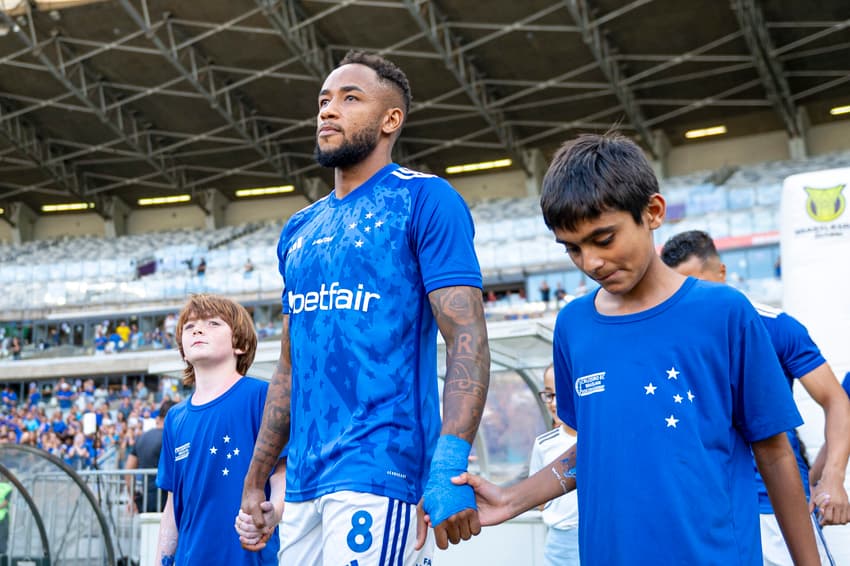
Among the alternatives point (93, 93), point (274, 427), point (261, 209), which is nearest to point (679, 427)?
point (274, 427)

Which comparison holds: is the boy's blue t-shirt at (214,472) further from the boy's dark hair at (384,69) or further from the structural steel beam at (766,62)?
the structural steel beam at (766,62)

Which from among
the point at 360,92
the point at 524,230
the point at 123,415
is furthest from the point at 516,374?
A: the point at 524,230

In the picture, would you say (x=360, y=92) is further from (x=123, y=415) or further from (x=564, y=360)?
(x=123, y=415)

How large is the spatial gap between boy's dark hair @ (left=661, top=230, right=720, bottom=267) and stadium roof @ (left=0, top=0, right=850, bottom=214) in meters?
28.8

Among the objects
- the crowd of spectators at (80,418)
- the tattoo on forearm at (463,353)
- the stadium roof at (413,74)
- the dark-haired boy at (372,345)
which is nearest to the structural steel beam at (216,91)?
the stadium roof at (413,74)

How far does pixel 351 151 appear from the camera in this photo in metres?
2.89

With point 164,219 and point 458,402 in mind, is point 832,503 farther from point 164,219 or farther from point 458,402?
point 164,219

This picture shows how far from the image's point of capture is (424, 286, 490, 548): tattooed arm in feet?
7.07

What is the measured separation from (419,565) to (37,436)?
2362cm

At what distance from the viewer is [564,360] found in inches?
93.6

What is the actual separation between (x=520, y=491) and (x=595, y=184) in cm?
78

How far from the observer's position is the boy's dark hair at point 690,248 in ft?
13.0

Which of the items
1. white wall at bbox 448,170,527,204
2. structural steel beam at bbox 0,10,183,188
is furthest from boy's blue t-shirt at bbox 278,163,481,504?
white wall at bbox 448,170,527,204

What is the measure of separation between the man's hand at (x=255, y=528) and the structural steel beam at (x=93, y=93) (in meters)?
35.7
